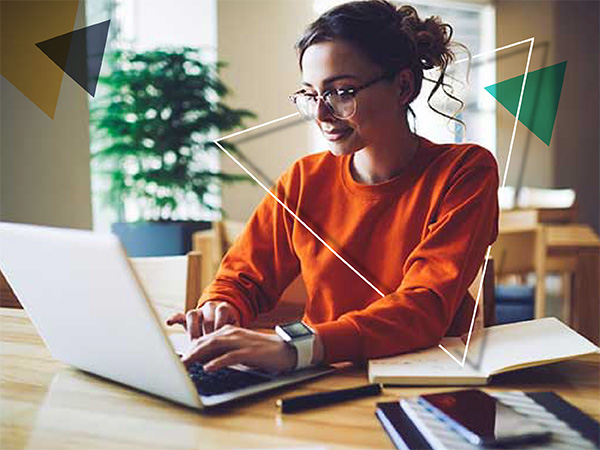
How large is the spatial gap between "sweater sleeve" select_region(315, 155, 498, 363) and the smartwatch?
25 mm

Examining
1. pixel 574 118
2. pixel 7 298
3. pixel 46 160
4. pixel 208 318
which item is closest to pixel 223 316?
pixel 208 318

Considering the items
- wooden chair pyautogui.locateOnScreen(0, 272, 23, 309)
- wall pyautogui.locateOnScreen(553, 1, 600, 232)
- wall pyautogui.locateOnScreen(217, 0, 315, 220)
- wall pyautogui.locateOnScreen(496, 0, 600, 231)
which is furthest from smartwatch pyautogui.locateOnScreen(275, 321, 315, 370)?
wall pyautogui.locateOnScreen(553, 1, 600, 232)

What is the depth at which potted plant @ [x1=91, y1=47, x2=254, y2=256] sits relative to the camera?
339 cm

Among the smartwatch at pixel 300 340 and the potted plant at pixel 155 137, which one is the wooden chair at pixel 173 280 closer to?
the smartwatch at pixel 300 340

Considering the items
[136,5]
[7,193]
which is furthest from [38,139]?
[136,5]

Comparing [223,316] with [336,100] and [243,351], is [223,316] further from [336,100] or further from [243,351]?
[336,100]

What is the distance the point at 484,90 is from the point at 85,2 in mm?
2581

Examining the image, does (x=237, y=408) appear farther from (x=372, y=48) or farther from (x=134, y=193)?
(x=134, y=193)

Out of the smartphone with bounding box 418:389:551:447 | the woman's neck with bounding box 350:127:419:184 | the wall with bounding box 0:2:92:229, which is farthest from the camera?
the wall with bounding box 0:2:92:229

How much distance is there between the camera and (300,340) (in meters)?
0.90

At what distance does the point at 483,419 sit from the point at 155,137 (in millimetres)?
2954

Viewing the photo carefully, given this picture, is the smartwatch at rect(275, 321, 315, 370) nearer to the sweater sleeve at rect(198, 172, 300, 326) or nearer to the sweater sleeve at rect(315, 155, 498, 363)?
the sweater sleeve at rect(315, 155, 498, 363)

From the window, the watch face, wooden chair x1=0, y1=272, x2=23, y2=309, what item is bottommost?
wooden chair x1=0, y1=272, x2=23, y2=309

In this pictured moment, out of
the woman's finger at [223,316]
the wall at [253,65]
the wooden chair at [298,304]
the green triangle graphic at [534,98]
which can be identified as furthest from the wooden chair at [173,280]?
the wall at [253,65]
